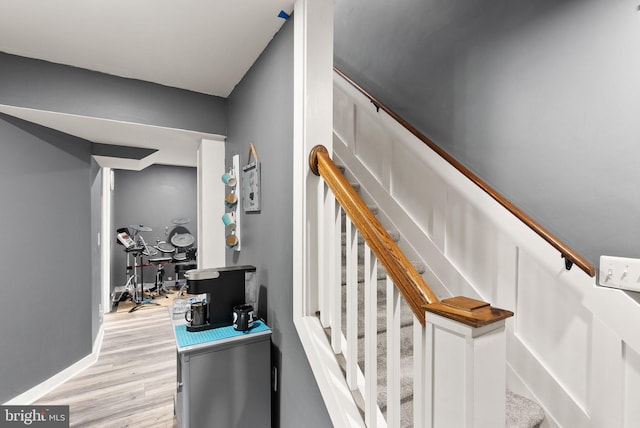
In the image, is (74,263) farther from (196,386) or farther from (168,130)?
(196,386)

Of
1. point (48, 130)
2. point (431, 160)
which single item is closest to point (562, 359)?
point (431, 160)

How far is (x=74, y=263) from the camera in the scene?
2895mm

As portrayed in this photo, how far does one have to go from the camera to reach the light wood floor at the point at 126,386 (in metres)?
2.24

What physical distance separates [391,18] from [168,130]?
7.00ft

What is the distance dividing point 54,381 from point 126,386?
0.59 m

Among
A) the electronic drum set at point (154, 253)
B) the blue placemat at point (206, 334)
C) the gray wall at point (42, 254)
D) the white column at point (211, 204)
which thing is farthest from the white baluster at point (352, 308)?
the electronic drum set at point (154, 253)

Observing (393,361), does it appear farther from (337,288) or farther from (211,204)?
(211,204)

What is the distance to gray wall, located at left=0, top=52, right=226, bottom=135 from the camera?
2.16 metres

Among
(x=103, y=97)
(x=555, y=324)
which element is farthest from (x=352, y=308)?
(x=103, y=97)

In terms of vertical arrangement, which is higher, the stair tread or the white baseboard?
the stair tread

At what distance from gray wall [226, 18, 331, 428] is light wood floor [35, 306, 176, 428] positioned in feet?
3.57

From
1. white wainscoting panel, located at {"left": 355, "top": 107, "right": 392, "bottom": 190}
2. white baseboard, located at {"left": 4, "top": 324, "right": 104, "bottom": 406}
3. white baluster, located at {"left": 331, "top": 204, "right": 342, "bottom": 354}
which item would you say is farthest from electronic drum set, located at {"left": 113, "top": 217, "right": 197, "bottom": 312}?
white baluster, located at {"left": 331, "top": 204, "right": 342, "bottom": 354}

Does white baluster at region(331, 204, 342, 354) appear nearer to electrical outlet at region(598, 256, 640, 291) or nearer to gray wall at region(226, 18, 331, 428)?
gray wall at region(226, 18, 331, 428)

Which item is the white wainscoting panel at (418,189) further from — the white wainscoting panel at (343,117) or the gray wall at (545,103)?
the white wainscoting panel at (343,117)
